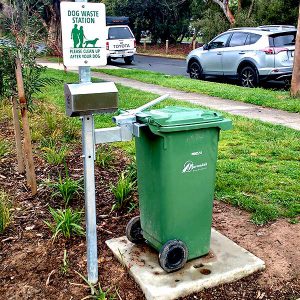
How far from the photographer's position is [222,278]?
3029 mm

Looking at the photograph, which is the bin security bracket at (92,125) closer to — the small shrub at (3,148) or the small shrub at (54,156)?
the small shrub at (54,156)

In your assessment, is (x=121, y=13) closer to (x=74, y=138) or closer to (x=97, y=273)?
(x=74, y=138)

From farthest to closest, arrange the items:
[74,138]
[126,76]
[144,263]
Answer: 1. [126,76]
2. [74,138]
3. [144,263]

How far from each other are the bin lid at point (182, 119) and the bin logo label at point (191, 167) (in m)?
0.24

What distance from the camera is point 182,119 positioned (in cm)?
288

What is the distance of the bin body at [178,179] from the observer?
9.45 feet

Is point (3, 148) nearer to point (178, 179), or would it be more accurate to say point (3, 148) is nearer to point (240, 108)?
point (178, 179)

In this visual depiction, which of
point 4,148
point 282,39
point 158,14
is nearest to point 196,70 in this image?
point 282,39

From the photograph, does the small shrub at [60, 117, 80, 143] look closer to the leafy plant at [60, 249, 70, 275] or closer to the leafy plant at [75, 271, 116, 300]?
the leafy plant at [60, 249, 70, 275]

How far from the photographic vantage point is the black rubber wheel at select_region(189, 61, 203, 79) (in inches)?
584

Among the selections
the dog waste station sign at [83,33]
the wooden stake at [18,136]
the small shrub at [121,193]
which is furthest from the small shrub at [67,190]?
the dog waste station sign at [83,33]

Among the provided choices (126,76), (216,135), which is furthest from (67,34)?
(126,76)

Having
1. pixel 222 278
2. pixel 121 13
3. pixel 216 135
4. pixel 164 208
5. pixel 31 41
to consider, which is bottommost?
pixel 222 278

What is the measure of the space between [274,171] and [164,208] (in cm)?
251
